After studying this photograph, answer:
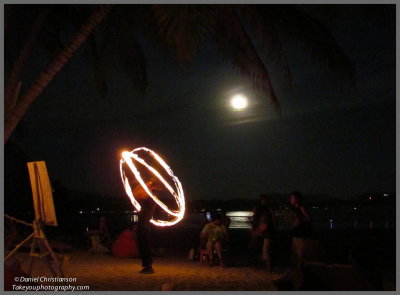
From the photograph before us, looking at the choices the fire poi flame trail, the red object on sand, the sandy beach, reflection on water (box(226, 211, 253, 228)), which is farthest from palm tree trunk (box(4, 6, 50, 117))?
reflection on water (box(226, 211, 253, 228))

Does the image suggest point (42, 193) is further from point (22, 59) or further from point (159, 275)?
point (22, 59)

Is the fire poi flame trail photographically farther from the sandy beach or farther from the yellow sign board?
the yellow sign board

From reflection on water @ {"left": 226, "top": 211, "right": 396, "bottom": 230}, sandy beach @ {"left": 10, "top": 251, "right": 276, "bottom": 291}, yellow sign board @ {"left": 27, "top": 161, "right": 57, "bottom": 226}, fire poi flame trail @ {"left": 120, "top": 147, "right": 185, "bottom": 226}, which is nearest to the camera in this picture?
yellow sign board @ {"left": 27, "top": 161, "right": 57, "bottom": 226}

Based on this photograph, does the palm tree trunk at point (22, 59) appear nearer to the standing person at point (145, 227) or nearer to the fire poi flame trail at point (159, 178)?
the fire poi flame trail at point (159, 178)

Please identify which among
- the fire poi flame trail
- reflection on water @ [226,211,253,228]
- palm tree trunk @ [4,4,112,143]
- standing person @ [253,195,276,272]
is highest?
palm tree trunk @ [4,4,112,143]

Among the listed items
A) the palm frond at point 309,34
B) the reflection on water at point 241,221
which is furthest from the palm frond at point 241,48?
the reflection on water at point 241,221

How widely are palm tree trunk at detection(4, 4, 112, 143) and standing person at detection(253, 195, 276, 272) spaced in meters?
5.12

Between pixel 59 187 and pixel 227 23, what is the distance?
104 feet

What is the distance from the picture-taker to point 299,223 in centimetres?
947

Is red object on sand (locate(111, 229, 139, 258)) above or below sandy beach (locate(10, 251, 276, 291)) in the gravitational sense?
above

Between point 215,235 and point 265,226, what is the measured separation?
1.28 m

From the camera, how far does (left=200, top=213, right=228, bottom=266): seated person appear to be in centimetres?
1109

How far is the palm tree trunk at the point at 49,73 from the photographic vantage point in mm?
9812

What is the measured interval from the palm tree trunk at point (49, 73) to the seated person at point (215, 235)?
15.5ft
